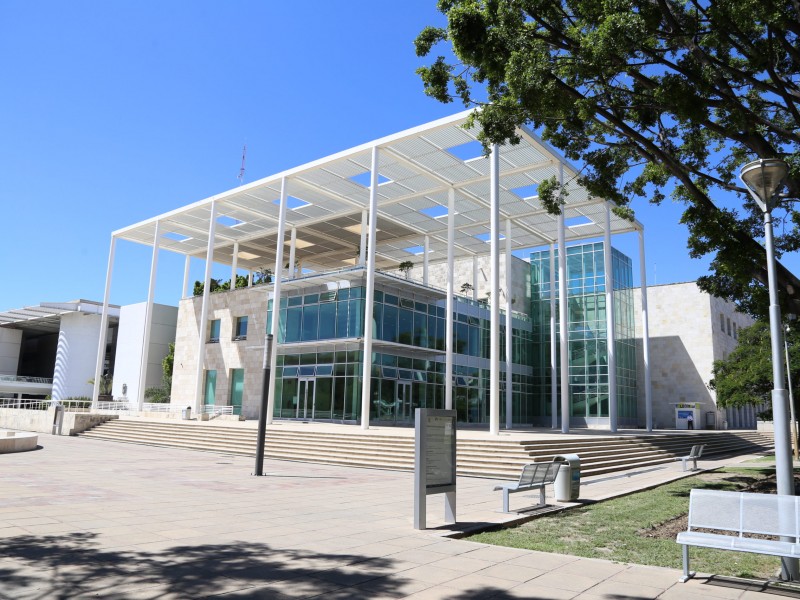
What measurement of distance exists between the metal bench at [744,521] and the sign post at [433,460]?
3689 millimetres

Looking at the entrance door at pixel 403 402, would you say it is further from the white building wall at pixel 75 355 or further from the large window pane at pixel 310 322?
the white building wall at pixel 75 355

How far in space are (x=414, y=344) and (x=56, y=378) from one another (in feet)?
134

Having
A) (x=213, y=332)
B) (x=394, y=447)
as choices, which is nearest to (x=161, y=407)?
(x=213, y=332)

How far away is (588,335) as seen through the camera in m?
43.4

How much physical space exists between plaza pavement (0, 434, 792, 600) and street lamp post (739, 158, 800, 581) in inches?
54.2

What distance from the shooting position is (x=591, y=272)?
4456cm

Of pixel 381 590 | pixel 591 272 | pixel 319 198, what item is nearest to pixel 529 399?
pixel 591 272

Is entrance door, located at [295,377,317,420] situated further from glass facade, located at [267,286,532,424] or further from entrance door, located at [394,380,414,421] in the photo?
entrance door, located at [394,380,414,421]

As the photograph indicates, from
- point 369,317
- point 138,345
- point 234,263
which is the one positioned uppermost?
point 234,263

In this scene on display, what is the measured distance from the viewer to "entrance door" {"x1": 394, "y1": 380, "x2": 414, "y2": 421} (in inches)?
1345

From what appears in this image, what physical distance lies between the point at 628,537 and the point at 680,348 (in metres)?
45.7

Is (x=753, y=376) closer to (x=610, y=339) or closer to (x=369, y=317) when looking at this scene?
(x=610, y=339)

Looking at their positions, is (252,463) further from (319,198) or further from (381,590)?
(319,198)

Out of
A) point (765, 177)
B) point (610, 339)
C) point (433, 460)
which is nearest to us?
point (765, 177)
